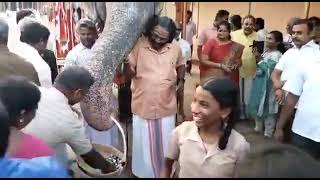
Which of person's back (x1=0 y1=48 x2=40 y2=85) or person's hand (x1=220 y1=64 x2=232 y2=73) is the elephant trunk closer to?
person's back (x1=0 y1=48 x2=40 y2=85)

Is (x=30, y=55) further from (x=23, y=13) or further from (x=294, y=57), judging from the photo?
(x=294, y=57)

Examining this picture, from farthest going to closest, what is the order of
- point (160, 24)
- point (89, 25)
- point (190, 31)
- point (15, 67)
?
point (190, 31) < point (89, 25) < point (160, 24) < point (15, 67)

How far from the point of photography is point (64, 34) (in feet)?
13.4

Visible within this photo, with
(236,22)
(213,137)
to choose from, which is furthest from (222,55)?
(213,137)

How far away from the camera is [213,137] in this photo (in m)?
1.69

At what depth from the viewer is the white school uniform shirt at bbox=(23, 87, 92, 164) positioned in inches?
65.4

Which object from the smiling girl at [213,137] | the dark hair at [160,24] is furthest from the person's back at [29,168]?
the dark hair at [160,24]

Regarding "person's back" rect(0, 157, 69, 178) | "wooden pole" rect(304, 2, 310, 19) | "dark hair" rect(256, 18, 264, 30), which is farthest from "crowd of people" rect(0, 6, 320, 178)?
"wooden pole" rect(304, 2, 310, 19)

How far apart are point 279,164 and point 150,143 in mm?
1968

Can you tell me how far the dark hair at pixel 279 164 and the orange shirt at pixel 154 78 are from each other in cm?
169

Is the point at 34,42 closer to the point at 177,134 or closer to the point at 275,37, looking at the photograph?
the point at 177,134

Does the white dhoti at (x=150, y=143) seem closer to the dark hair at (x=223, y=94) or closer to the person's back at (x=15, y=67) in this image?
the person's back at (x=15, y=67)

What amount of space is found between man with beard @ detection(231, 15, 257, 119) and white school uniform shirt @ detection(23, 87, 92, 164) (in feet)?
9.21

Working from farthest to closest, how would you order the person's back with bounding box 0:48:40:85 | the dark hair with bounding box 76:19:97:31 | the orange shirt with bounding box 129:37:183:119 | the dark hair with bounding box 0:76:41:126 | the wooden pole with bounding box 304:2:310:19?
the wooden pole with bounding box 304:2:310:19, the dark hair with bounding box 76:19:97:31, the orange shirt with bounding box 129:37:183:119, the person's back with bounding box 0:48:40:85, the dark hair with bounding box 0:76:41:126
